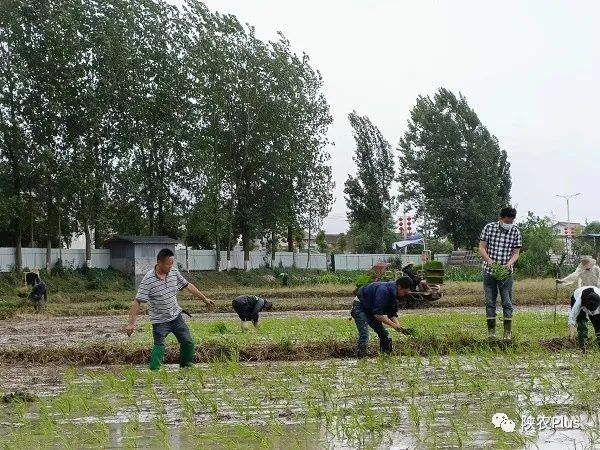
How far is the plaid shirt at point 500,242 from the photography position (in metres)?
12.1

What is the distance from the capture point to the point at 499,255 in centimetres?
1212

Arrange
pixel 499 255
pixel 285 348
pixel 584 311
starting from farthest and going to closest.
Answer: pixel 499 255 → pixel 285 348 → pixel 584 311

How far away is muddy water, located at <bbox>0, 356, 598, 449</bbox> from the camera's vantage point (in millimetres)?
5605

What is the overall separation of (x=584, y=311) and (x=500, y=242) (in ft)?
5.33

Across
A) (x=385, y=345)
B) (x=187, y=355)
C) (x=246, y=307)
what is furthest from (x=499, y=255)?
(x=246, y=307)

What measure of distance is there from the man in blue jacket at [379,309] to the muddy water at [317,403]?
0.55 metres

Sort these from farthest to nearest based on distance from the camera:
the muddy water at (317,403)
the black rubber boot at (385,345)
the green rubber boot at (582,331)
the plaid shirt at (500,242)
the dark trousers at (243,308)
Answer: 1. the dark trousers at (243,308)
2. the plaid shirt at (500,242)
3. the green rubber boot at (582,331)
4. the black rubber boot at (385,345)
5. the muddy water at (317,403)

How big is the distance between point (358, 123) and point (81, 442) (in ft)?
198

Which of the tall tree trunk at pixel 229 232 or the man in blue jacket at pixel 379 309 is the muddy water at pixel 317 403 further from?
the tall tree trunk at pixel 229 232

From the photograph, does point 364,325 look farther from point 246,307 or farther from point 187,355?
point 246,307

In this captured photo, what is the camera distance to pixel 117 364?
36.8ft

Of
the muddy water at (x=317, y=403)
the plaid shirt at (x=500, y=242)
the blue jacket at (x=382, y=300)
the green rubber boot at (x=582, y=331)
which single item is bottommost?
the muddy water at (x=317, y=403)
